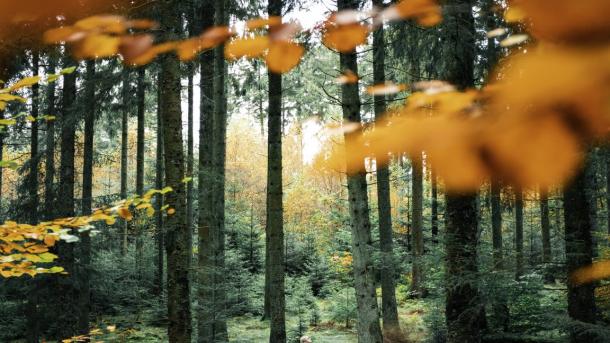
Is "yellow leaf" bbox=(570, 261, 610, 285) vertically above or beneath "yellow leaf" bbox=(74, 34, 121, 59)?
beneath

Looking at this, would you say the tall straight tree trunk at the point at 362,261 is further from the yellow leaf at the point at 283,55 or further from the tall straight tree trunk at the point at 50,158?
the tall straight tree trunk at the point at 50,158

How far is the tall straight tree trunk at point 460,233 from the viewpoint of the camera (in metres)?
5.31

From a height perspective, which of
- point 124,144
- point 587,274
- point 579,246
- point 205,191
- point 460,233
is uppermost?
point 124,144

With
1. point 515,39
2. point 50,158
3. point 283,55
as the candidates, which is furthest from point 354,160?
point 50,158

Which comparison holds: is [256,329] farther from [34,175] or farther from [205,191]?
[34,175]

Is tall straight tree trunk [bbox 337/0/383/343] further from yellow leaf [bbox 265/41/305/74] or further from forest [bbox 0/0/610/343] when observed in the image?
yellow leaf [bbox 265/41/305/74]

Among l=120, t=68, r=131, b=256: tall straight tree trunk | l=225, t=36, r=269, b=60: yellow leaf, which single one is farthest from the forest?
l=120, t=68, r=131, b=256: tall straight tree trunk

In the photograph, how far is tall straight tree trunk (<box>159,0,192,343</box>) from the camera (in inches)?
183

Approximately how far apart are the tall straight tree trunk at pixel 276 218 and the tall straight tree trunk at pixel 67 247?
4.55m

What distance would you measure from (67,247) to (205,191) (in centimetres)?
396

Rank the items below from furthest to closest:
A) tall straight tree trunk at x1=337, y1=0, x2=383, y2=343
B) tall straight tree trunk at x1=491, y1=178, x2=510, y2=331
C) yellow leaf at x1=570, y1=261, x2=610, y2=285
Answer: tall straight tree trunk at x1=337, y1=0, x2=383, y2=343 → yellow leaf at x1=570, y1=261, x2=610, y2=285 → tall straight tree trunk at x1=491, y1=178, x2=510, y2=331

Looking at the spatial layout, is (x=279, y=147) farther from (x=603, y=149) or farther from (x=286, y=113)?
(x=286, y=113)

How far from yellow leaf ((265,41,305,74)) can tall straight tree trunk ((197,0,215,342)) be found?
6.01m

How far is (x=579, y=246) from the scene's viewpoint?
17.2 feet
